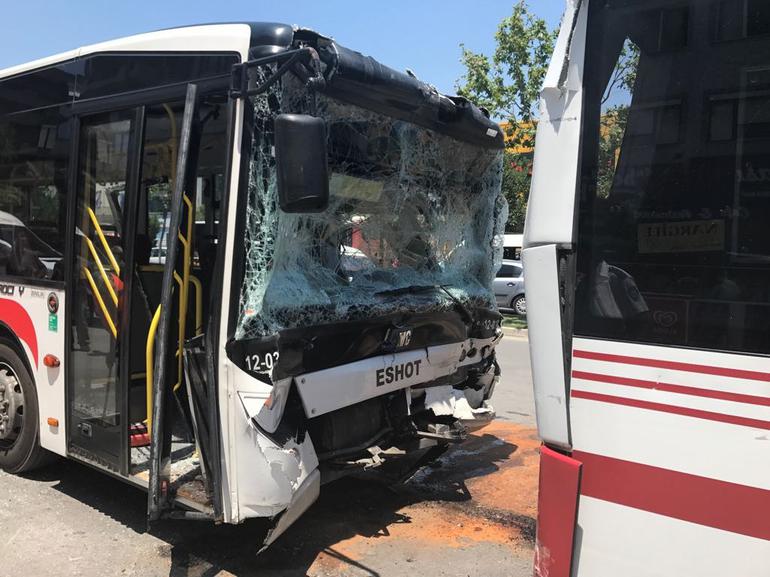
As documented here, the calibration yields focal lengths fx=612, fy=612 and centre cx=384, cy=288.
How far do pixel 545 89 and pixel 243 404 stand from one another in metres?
1.97

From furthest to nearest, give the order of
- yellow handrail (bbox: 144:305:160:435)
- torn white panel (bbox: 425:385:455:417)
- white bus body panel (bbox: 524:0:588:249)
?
torn white panel (bbox: 425:385:455:417) → yellow handrail (bbox: 144:305:160:435) → white bus body panel (bbox: 524:0:588:249)

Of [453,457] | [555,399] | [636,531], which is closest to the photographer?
[636,531]

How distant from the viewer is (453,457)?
5414mm

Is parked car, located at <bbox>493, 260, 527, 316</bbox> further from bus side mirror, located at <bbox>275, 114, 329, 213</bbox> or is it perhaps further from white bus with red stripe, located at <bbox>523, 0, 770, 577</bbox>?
white bus with red stripe, located at <bbox>523, 0, 770, 577</bbox>

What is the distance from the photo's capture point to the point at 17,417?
14.8 ft

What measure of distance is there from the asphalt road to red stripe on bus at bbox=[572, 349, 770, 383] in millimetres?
2039

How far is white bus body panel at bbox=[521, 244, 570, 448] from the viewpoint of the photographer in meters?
2.02

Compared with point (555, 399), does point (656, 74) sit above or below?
above

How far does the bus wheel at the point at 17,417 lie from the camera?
4.40 meters

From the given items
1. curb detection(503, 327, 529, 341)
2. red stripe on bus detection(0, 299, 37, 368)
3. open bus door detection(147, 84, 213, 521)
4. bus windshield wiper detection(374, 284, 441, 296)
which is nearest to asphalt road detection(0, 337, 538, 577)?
open bus door detection(147, 84, 213, 521)

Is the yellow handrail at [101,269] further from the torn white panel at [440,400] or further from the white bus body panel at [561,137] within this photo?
the white bus body panel at [561,137]

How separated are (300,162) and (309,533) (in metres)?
2.49

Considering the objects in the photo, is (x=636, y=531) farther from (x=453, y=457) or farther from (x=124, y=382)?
(x=453, y=457)

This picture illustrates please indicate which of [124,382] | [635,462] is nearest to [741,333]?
[635,462]
